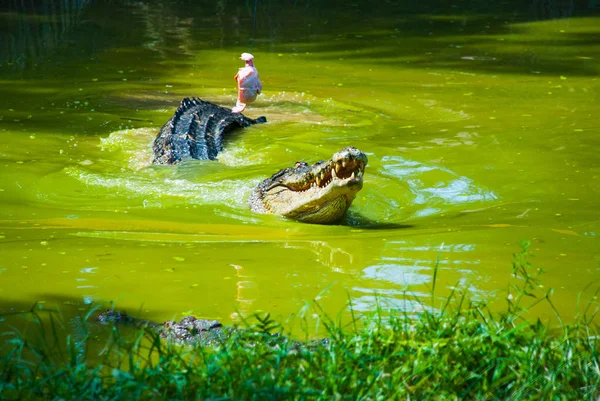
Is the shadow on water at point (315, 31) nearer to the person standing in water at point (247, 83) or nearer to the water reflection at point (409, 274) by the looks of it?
the person standing in water at point (247, 83)

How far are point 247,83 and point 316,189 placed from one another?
168 inches

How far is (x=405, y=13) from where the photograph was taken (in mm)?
20531

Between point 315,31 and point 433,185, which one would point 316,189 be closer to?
point 433,185

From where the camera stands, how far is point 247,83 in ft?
34.1

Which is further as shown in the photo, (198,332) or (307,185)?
(307,185)

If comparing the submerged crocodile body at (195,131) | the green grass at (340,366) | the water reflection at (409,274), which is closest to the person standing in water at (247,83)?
the submerged crocodile body at (195,131)

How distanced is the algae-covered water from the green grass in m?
0.58

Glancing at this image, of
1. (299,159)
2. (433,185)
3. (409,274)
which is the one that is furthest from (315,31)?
(409,274)

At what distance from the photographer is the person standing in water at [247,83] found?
1006 centimetres

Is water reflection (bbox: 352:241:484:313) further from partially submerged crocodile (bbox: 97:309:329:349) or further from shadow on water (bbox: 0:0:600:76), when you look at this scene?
shadow on water (bbox: 0:0:600:76)

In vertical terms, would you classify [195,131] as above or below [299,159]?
above

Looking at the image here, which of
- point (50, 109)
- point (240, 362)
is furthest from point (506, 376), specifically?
point (50, 109)

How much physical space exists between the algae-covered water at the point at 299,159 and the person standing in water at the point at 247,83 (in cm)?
43

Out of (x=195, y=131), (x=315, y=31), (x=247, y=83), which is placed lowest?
(x=195, y=131)
